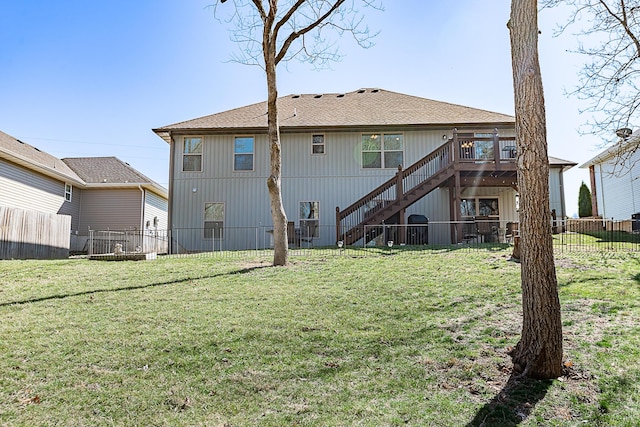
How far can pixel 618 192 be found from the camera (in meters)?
21.2

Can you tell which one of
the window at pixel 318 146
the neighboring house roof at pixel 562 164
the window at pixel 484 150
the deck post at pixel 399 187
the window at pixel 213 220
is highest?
the window at pixel 318 146

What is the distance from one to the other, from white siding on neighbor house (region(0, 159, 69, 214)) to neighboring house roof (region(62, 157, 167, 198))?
1.67m

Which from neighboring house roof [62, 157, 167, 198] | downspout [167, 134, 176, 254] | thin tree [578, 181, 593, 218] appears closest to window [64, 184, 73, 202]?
neighboring house roof [62, 157, 167, 198]

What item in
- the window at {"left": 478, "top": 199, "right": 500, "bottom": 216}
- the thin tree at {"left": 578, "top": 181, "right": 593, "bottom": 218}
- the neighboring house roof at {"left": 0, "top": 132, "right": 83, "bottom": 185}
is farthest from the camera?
the thin tree at {"left": 578, "top": 181, "right": 593, "bottom": 218}

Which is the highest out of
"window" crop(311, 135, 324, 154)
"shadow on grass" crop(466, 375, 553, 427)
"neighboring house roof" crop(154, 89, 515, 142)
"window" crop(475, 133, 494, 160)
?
"neighboring house roof" crop(154, 89, 515, 142)

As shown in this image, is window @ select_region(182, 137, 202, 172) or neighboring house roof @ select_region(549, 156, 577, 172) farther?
window @ select_region(182, 137, 202, 172)

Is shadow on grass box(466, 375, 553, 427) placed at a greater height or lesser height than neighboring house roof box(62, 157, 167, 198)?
lesser

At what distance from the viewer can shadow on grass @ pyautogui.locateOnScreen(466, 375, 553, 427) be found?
313cm

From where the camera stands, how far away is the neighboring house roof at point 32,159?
14.5 meters

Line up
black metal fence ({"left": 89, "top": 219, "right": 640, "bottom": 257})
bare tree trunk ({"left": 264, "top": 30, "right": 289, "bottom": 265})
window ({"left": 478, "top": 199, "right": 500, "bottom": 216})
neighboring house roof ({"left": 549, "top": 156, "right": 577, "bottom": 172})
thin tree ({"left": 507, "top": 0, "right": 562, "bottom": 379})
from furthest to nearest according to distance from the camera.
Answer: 1. window ({"left": 478, "top": 199, "right": 500, "bottom": 216})
2. neighboring house roof ({"left": 549, "top": 156, "right": 577, "bottom": 172})
3. black metal fence ({"left": 89, "top": 219, "right": 640, "bottom": 257})
4. bare tree trunk ({"left": 264, "top": 30, "right": 289, "bottom": 265})
5. thin tree ({"left": 507, "top": 0, "right": 562, "bottom": 379})

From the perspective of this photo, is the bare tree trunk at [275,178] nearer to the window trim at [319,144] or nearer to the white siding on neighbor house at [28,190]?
the window trim at [319,144]

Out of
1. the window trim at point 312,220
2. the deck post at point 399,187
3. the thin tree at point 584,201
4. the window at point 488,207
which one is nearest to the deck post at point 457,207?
the deck post at point 399,187

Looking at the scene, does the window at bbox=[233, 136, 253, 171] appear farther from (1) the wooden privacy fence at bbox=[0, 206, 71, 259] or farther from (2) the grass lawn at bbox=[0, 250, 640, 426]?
(2) the grass lawn at bbox=[0, 250, 640, 426]

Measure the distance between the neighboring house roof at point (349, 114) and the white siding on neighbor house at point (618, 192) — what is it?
7.51m
